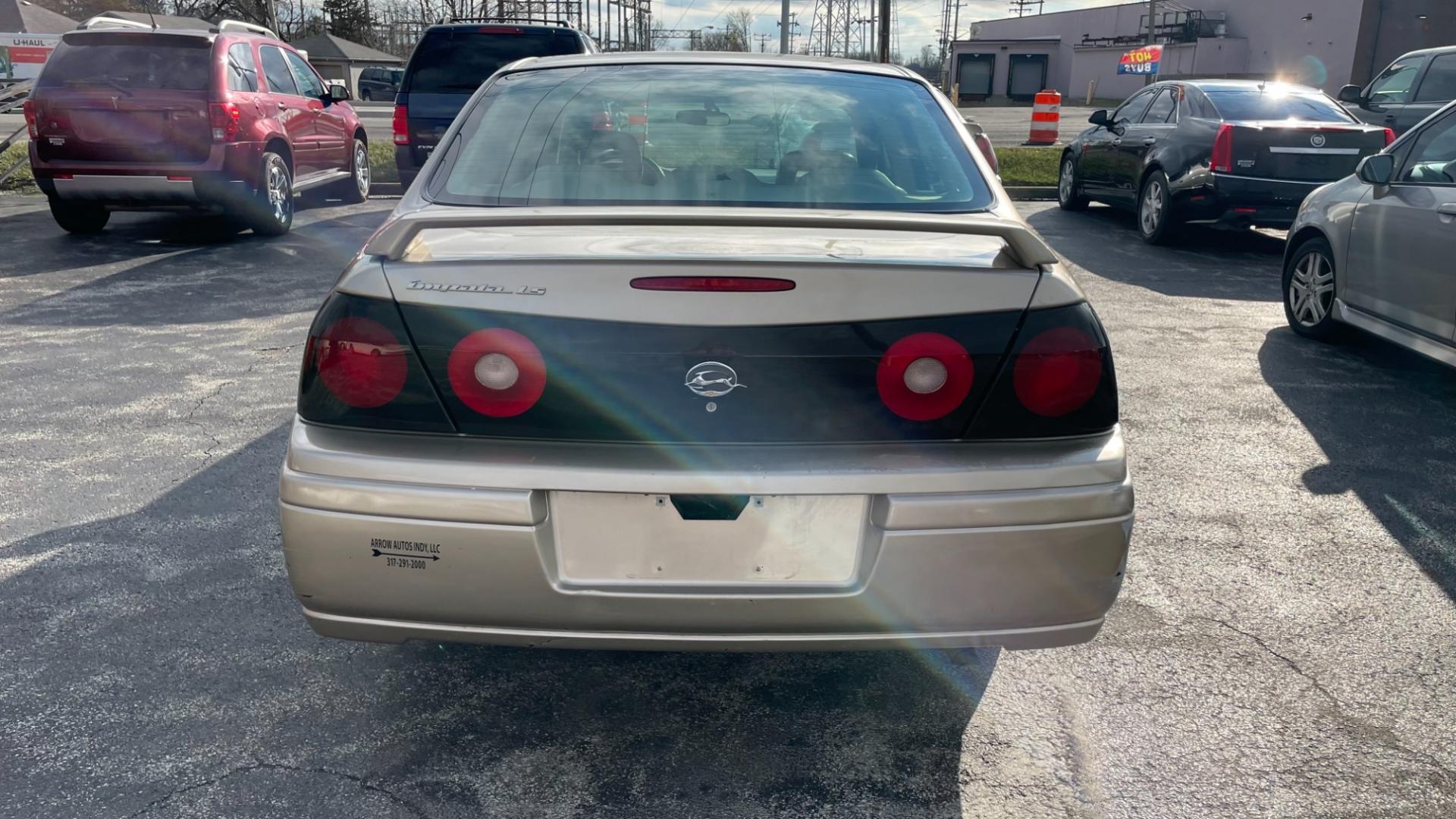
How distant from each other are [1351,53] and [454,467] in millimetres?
52384

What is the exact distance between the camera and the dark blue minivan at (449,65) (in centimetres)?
1037

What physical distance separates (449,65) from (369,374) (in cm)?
932

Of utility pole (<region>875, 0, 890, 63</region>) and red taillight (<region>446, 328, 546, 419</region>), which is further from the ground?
utility pole (<region>875, 0, 890, 63</region>)

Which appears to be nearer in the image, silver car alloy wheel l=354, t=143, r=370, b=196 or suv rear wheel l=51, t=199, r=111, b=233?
suv rear wheel l=51, t=199, r=111, b=233

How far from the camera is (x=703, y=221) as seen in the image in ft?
8.19

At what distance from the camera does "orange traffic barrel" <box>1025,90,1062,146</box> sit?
2112 cm

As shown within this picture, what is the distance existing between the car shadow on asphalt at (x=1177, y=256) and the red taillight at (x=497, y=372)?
7.09 meters

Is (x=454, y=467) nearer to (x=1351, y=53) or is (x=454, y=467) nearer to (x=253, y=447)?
(x=253, y=447)

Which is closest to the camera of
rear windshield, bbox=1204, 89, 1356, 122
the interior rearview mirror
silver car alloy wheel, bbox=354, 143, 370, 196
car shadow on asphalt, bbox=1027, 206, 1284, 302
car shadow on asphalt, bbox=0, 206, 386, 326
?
the interior rearview mirror

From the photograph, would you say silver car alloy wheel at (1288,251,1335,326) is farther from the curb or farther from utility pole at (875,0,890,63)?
utility pole at (875,0,890,63)

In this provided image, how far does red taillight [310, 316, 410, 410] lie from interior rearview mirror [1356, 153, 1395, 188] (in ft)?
17.8

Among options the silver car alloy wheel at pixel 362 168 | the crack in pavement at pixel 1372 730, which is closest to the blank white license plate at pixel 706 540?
the crack in pavement at pixel 1372 730

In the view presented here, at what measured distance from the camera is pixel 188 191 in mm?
9242

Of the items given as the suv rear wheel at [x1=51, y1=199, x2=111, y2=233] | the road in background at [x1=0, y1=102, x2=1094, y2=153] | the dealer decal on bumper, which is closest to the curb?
the road in background at [x1=0, y1=102, x2=1094, y2=153]
